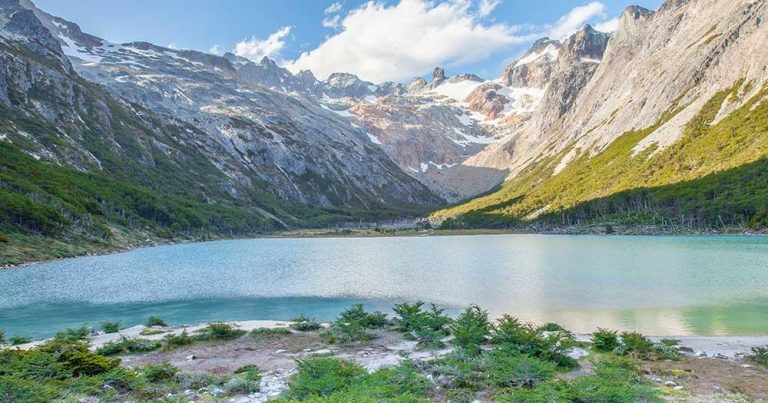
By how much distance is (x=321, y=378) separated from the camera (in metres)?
16.9

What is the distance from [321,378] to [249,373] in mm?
4247

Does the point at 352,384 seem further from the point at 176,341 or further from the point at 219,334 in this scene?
the point at 176,341

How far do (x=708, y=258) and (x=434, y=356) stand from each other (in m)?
Result: 67.6

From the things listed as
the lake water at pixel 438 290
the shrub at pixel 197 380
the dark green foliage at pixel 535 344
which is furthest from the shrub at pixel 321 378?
the lake water at pixel 438 290

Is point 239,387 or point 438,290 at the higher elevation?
point 239,387

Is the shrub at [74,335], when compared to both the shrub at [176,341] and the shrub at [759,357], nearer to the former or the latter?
the shrub at [176,341]

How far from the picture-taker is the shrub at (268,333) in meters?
29.7

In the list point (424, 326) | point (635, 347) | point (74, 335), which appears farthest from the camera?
point (74, 335)

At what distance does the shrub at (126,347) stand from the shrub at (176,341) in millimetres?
541

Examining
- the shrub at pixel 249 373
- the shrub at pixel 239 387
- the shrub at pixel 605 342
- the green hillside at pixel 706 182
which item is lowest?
the shrub at pixel 249 373

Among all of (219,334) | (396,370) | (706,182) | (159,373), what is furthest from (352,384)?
(706,182)

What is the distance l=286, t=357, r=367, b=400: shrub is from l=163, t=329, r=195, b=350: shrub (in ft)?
38.4

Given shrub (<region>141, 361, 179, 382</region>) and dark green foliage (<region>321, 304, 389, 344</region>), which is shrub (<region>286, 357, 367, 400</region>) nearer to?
shrub (<region>141, 361, 179, 382</region>)

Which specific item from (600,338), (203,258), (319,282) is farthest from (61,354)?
(203,258)
